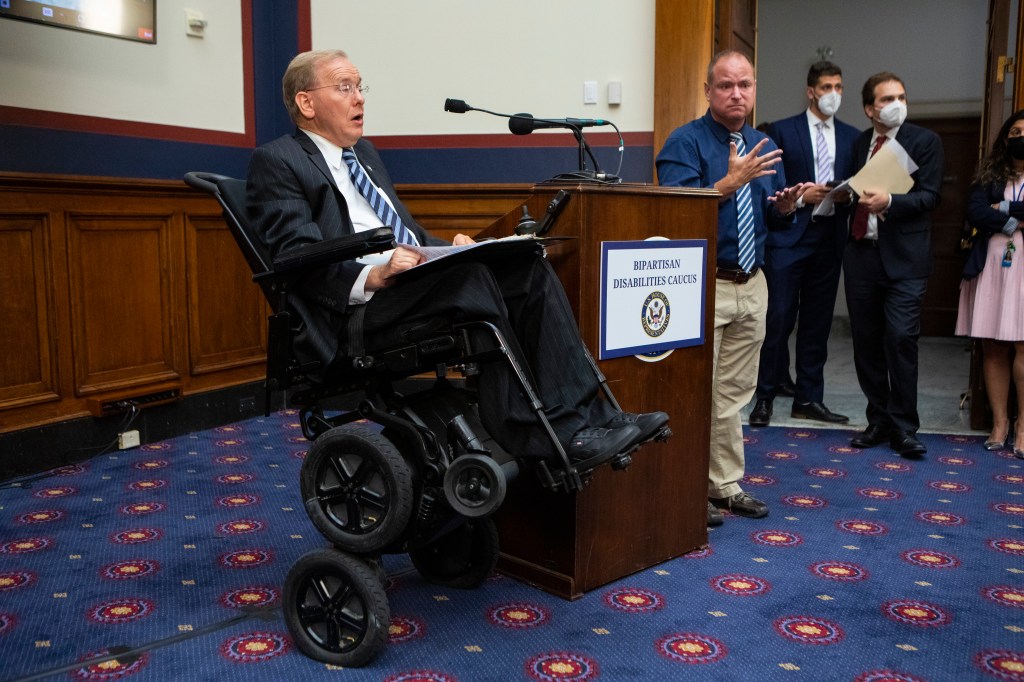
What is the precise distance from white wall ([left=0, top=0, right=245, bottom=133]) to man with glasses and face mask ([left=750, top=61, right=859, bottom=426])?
2838 millimetres

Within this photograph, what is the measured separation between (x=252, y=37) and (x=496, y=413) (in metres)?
3.59

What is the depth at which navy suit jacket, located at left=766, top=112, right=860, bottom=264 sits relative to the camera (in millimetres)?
4809

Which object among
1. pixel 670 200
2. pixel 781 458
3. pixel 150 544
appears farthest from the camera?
pixel 781 458

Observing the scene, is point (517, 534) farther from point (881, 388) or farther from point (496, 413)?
point (881, 388)

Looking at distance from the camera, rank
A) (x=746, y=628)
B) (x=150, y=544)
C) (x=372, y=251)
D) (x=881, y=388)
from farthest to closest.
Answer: (x=881, y=388) < (x=150, y=544) < (x=746, y=628) < (x=372, y=251)

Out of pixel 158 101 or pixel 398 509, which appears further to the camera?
pixel 158 101

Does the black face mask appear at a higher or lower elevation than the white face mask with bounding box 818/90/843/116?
lower

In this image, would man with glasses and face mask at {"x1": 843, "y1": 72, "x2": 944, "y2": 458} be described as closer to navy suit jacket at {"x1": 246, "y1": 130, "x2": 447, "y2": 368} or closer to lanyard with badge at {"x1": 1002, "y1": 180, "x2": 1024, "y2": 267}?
lanyard with badge at {"x1": 1002, "y1": 180, "x2": 1024, "y2": 267}

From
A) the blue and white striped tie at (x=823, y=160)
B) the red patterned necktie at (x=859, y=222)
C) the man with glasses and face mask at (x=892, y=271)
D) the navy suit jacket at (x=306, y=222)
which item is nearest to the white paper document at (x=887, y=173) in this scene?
the man with glasses and face mask at (x=892, y=271)

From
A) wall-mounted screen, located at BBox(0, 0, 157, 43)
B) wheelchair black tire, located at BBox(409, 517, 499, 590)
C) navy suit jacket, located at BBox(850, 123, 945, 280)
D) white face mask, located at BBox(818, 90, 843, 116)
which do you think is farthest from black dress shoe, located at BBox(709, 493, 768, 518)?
wall-mounted screen, located at BBox(0, 0, 157, 43)

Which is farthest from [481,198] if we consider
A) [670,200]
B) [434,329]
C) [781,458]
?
[434,329]

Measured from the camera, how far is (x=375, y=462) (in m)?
2.03

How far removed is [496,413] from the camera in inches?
80.5

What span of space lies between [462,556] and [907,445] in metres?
2.39
